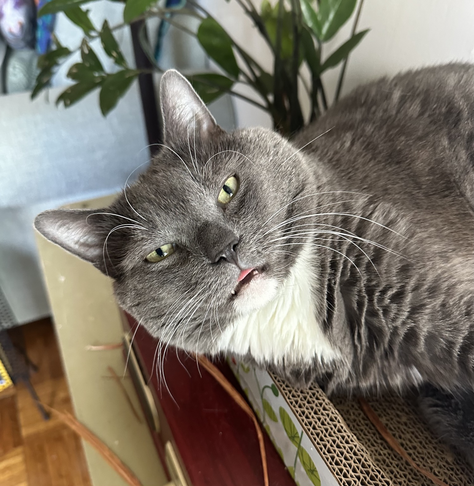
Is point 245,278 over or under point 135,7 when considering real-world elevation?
under

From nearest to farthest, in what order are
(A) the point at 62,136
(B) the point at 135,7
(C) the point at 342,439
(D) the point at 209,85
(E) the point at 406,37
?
(C) the point at 342,439 < (B) the point at 135,7 < (E) the point at 406,37 < (D) the point at 209,85 < (A) the point at 62,136

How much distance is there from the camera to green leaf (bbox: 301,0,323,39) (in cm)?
84

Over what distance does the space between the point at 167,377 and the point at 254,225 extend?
0.47 meters

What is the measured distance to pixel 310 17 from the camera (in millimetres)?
846

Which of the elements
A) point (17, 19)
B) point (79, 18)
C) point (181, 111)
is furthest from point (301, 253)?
point (17, 19)

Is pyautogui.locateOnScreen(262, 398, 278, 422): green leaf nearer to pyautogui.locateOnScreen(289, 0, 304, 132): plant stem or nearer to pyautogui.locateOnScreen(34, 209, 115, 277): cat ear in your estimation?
pyautogui.locateOnScreen(34, 209, 115, 277): cat ear

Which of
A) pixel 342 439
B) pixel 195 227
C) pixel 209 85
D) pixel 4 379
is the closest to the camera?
pixel 342 439

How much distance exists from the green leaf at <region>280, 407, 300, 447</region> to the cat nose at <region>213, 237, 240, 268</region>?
Result: 27 cm

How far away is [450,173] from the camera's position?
844 millimetres

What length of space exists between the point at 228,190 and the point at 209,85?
0.52 meters

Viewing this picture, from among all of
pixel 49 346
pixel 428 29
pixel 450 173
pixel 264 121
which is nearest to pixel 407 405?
pixel 450 173

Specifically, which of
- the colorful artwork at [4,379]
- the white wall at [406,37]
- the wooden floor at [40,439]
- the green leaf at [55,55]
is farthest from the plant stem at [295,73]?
the wooden floor at [40,439]

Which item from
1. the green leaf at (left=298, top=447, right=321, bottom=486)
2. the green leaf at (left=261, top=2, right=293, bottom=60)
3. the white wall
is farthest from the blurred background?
the green leaf at (left=298, top=447, right=321, bottom=486)

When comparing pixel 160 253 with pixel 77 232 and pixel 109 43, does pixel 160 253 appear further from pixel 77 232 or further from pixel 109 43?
pixel 109 43
